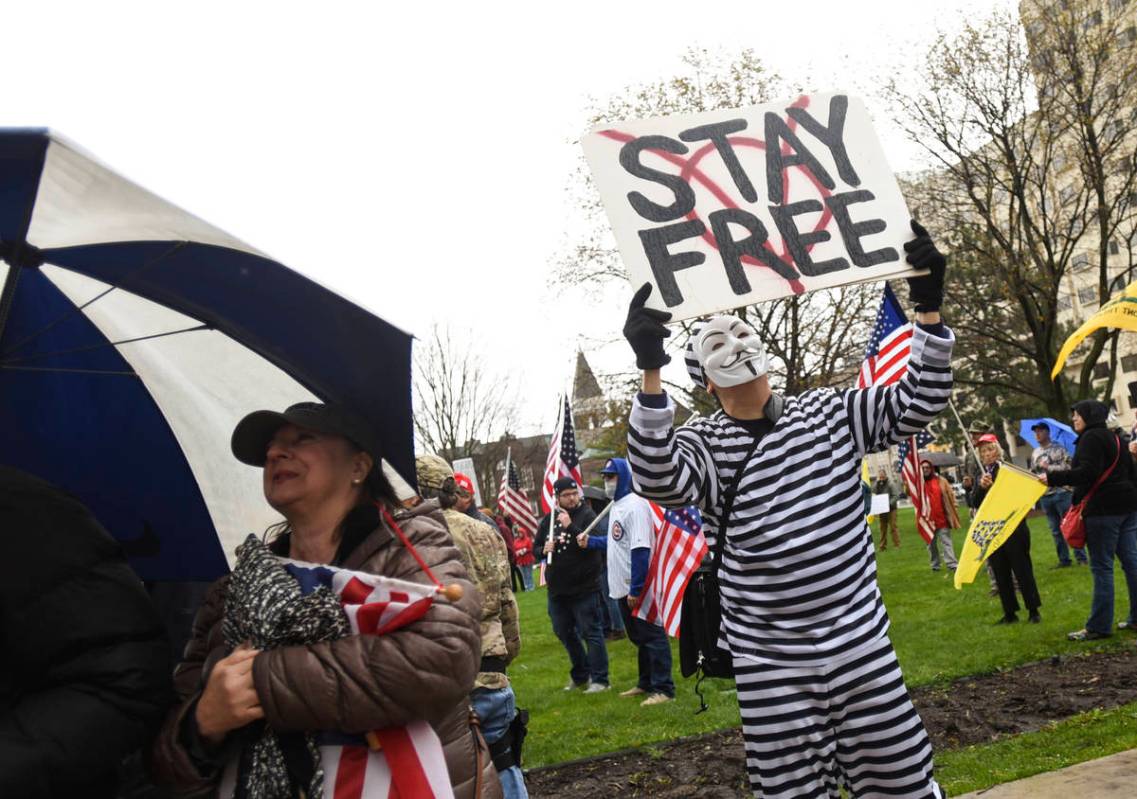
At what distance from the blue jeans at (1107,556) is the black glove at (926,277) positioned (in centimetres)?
617

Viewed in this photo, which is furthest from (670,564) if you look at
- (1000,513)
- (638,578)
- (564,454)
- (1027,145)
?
(1027,145)

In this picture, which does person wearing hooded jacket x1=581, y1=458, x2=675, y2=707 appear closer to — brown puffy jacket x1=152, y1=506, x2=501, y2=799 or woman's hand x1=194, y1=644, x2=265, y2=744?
brown puffy jacket x1=152, y1=506, x2=501, y2=799

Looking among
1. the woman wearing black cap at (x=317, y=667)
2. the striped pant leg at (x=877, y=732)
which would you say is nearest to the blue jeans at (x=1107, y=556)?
the striped pant leg at (x=877, y=732)

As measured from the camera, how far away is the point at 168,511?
312 cm

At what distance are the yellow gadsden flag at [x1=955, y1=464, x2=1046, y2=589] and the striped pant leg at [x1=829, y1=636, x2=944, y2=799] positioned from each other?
5.20 metres

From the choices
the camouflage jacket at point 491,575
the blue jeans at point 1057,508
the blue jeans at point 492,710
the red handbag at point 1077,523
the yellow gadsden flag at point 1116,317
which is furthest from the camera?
the blue jeans at point 1057,508

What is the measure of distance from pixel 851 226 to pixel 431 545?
2101 millimetres

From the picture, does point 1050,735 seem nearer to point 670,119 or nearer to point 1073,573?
point 670,119

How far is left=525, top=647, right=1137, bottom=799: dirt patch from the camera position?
20.0ft

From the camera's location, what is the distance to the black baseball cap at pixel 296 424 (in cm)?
271

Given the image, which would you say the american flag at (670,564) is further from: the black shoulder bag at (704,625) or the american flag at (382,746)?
the american flag at (382,746)

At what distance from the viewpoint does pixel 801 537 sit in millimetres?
3262

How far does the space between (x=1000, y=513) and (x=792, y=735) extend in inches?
227

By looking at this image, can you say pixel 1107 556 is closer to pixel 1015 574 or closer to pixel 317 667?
pixel 1015 574
